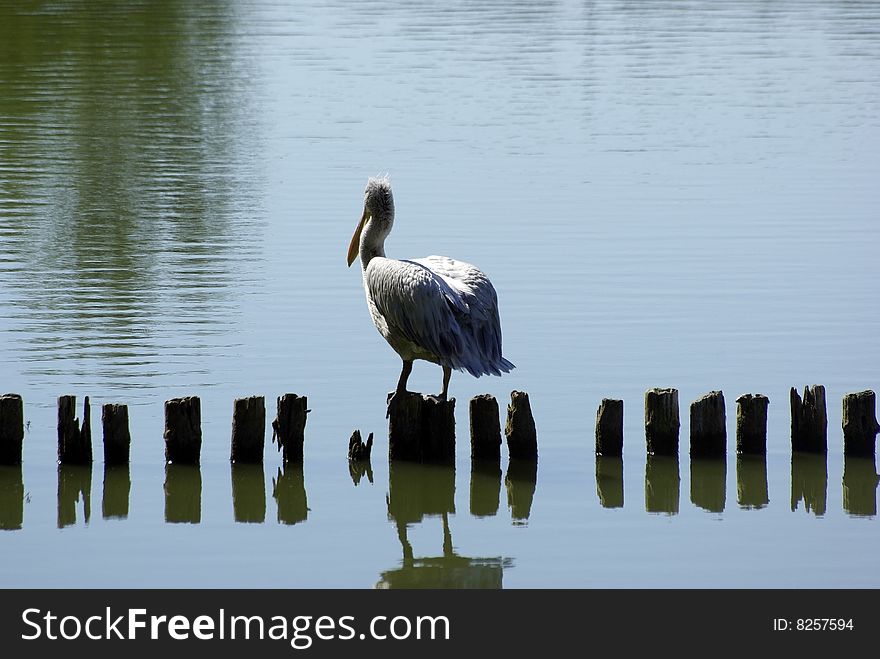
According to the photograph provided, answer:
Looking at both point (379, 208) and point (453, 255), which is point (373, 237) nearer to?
point (379, 208)

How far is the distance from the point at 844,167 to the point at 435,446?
50.7 ft

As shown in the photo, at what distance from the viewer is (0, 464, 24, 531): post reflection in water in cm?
1041

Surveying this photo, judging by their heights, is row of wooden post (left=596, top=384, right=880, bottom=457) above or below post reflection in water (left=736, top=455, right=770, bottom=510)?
above

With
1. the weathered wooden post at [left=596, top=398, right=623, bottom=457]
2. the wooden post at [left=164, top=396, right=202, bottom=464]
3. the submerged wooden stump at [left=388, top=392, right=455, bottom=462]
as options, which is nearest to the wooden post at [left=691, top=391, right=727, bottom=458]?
the weathered wooden post at [left=596, top=398, right=623, bottom=457]

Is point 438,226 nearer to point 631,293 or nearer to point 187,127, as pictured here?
point 631,293

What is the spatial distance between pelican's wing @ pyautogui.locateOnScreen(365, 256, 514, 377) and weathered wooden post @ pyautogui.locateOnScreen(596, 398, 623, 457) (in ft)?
2.48

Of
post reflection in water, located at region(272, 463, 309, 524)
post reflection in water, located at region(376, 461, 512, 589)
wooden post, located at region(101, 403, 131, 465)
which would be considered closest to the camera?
post reflection in water, located at region(376, 461, 512, 589)

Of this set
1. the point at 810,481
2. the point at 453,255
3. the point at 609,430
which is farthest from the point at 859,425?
the point at 453,255

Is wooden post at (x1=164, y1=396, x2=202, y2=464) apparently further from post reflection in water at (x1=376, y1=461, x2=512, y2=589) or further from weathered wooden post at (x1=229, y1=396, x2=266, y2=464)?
post reflection in water at (x1=376, y1=461, x2=512, y2=589)

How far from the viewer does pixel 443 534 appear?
34.5 ft

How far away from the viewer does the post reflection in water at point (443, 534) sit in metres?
9.71

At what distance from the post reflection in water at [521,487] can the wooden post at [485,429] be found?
0.48ft

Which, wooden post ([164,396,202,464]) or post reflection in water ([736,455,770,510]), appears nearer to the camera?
wooden post ([164,396,202,464])

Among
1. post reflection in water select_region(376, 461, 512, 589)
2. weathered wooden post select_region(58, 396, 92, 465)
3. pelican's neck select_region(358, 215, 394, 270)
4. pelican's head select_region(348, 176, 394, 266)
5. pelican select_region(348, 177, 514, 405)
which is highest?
pelican's head select_region(348, 176, 394, 266)
